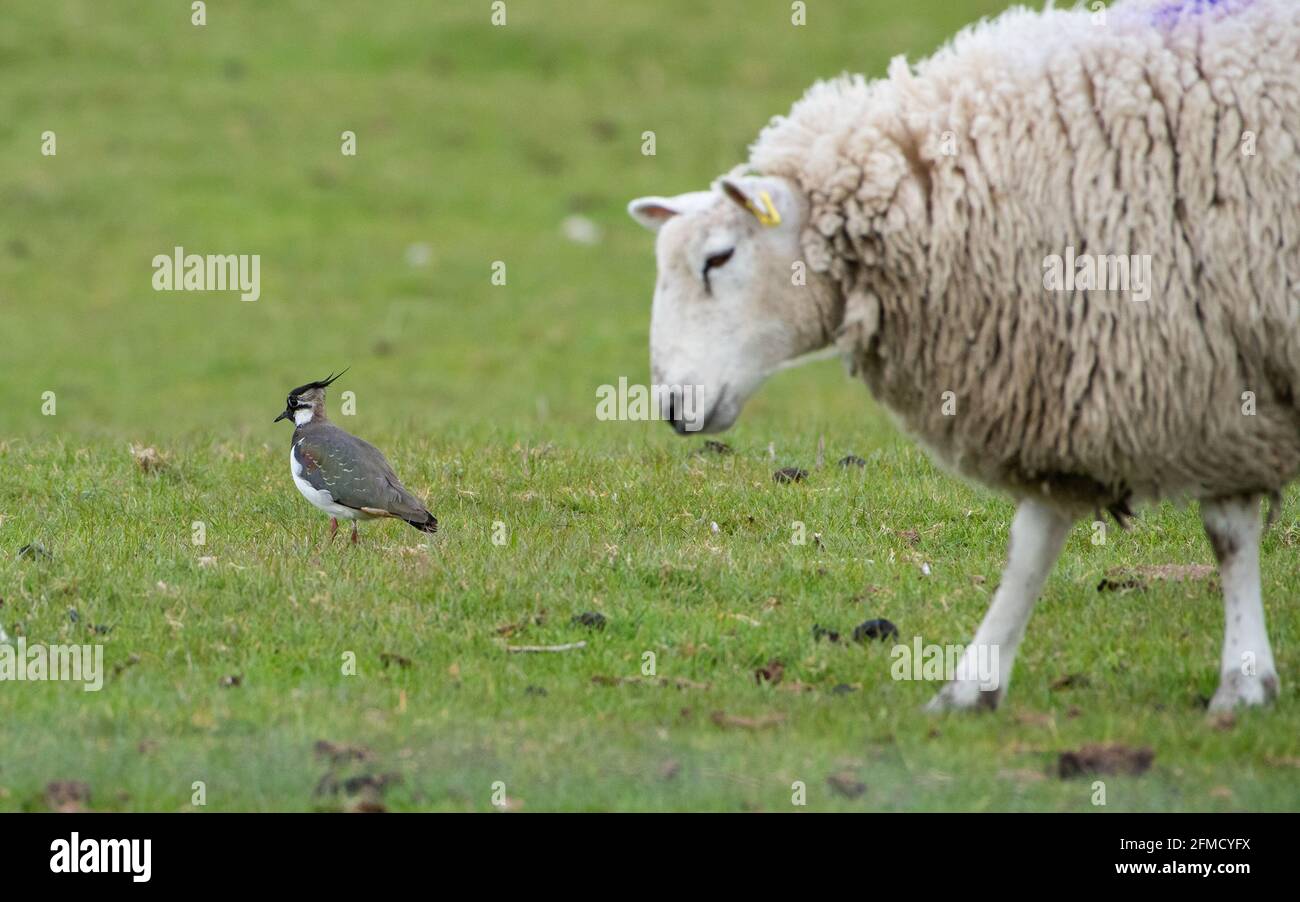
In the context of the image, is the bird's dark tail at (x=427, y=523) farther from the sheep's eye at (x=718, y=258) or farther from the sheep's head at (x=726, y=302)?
the sheep's eye at (x=718, y=258)

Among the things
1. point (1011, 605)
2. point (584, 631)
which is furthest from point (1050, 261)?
point (584, 631)

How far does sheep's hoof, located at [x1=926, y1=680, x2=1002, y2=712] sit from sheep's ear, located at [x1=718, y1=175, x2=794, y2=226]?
6.03 ft

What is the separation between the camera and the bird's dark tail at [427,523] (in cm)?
831

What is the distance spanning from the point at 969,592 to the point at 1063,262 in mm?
2161

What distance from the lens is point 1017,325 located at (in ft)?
20.4

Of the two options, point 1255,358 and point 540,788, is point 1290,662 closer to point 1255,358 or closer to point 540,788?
point 1255,358

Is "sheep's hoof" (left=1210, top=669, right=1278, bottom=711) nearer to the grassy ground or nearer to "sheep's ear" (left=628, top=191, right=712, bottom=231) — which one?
the grassy ground

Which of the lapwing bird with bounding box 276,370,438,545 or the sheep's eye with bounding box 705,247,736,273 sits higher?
the sheep's eye with bounding box 705,247,736,273

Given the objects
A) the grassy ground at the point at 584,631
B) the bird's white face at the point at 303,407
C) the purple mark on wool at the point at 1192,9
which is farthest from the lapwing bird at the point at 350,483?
the purple mark on wool at the point at 1192,9

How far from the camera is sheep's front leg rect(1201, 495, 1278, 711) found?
6477 mm
